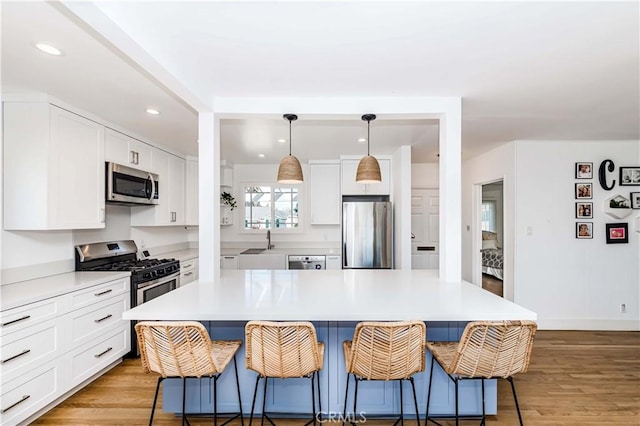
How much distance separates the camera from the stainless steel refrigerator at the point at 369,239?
13.7 ft

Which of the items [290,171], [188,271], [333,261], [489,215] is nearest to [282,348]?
[290,171]

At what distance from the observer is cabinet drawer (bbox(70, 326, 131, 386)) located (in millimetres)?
2426

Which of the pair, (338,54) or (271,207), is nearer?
(338,54)

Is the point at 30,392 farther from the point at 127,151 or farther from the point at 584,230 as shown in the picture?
the point at 584,230

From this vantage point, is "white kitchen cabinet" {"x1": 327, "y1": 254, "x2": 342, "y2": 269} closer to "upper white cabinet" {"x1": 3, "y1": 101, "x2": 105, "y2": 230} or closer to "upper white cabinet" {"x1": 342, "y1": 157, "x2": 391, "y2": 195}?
"upper white cabinet" {"x1": 342, "y1": 157, "x2": 391, "y2": 195}

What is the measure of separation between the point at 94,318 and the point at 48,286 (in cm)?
43

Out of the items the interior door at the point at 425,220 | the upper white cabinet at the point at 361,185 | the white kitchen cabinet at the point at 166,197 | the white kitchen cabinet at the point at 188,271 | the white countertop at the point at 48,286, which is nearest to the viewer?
the white countertop at the point at 48,286

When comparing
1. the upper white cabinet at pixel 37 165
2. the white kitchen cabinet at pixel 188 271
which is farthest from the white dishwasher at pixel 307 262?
the upper white cabinet at pixel 37 165

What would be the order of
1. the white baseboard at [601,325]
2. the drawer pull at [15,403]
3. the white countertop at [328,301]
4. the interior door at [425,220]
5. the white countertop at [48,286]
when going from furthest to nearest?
1. the interior door at [425,220]
2. the white baseboard at [601,325]
3. the white countertop at [48,286]
4. the drawer pull at [15,403]
5. the white countertop at [328,301]

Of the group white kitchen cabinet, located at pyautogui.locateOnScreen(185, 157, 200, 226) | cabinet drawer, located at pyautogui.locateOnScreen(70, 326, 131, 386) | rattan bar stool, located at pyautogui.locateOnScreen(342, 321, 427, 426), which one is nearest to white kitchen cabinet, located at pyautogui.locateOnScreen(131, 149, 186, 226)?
white kitchen cabinet, located at pyautogui.locateOnScreen(185, 157, 200, 226)

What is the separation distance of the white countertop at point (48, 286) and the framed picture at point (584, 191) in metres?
5.12

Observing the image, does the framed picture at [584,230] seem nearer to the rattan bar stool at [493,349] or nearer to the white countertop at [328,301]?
the white countertop at [328,301]

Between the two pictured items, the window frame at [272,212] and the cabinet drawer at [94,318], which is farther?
the window frame at [272,212]

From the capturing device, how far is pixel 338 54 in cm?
182
